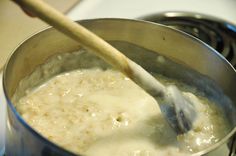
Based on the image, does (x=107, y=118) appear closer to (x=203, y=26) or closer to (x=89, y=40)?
(x=89, y=40)

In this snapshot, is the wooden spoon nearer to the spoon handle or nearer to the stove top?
the spoon handle

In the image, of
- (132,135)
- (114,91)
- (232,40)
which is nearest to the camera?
(132,135)

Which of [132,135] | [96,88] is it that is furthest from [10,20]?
[132,135]

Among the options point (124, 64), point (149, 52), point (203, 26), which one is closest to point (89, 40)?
point (124, 64)

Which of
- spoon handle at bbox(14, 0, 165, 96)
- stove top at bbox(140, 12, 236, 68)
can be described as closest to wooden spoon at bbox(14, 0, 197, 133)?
spoon handle at bbox(14, 0, 165, 96)

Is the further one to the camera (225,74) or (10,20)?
(10,20)

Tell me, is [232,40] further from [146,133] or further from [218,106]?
[146,133]
